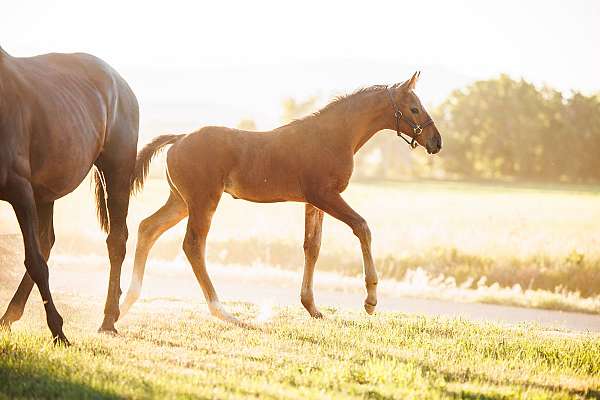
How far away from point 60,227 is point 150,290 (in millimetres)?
9685

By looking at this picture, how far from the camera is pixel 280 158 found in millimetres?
9234

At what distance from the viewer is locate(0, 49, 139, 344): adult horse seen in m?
6.73

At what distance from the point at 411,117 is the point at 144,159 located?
2875mm

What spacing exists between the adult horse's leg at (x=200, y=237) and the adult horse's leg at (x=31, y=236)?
7.62 feet

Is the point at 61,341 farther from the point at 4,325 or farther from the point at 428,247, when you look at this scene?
the point at 428,247

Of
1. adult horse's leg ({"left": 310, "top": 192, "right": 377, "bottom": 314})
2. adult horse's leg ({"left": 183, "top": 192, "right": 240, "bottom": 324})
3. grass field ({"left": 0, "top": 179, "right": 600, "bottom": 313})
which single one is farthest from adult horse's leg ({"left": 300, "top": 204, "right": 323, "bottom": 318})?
grass field ({"left": 0, "top": 179, "right": 600, "bottom": 313})

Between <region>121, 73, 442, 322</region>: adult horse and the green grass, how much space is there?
1.03 meters

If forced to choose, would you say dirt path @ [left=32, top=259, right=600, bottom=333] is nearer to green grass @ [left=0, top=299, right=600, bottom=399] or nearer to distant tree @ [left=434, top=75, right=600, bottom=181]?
green grass @ [left=0, top=299, right=600, bottom=399]

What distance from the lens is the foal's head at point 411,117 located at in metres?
9.27

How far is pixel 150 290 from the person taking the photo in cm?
1430

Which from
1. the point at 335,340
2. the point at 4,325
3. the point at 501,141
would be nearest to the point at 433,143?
the point at 335,340

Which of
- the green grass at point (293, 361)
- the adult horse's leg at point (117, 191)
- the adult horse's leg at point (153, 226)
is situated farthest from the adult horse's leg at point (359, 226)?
the adult horse's leg at point (117, 191)

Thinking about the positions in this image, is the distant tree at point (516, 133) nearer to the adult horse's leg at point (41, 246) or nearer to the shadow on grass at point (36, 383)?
the adult horse's leg at point (41, 246)

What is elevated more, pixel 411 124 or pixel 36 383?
pixel 411 124
